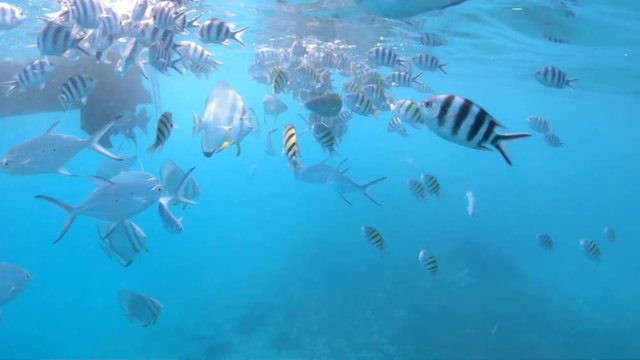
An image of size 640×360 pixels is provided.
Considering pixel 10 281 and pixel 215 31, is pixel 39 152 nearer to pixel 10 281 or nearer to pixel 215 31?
pixel 10 281

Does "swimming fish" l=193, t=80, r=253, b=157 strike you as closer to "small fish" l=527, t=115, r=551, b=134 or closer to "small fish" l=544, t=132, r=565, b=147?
"small fish" l=527, t=115, r=551, b=134

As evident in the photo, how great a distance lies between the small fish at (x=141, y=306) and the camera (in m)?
6.96

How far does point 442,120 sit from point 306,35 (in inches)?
786

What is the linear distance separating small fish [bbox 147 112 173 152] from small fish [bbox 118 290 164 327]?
10.7 feet

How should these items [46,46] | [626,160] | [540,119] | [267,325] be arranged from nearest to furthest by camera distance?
[46,46] < [540,119] < [267,325] < [626,160]

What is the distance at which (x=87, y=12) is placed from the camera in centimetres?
648

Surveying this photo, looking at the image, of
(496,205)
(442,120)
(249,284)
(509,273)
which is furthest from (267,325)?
(496,205)

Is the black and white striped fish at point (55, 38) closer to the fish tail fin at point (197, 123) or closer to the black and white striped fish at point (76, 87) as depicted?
the black and white striped fish at point (76, 87)

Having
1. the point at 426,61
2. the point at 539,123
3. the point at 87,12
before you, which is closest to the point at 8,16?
the point at 87,12

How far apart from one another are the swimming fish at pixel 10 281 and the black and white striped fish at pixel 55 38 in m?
3.12

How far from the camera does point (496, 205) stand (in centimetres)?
3819

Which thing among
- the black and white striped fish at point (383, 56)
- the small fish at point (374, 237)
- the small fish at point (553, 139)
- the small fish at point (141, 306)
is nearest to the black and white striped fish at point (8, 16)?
the small fish at point (141, 306)

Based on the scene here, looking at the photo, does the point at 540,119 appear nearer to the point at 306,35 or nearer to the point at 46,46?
the point at 46,46

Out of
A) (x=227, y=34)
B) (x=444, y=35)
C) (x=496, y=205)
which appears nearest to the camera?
(x=227, y=34)
